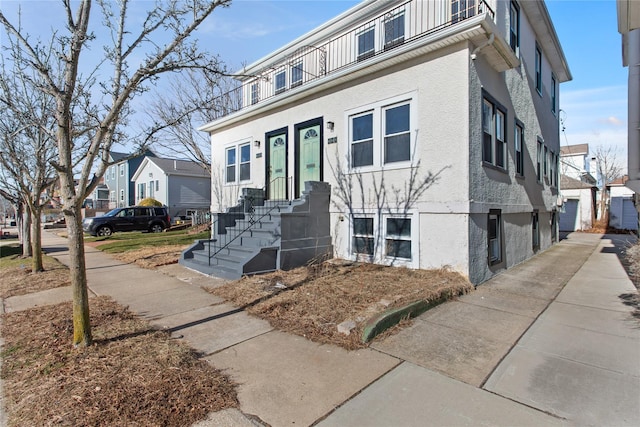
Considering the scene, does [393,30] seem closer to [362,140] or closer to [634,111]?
[362,140]

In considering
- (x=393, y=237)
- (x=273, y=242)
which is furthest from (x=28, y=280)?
(x=393, y=237)

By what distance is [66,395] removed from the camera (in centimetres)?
276

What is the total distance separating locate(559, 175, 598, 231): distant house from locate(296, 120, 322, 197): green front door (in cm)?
1863

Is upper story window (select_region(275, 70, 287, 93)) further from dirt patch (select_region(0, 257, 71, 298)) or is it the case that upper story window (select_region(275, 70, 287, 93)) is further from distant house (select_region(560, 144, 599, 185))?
distant house (select_region(560, 144, 599, 185))

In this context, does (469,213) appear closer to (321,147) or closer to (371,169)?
(371,169)

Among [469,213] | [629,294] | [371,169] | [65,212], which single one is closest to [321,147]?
[371,169]

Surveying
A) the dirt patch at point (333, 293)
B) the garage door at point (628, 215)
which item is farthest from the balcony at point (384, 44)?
the garage door at point (628, 215)

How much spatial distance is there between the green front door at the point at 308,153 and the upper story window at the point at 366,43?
252 cm

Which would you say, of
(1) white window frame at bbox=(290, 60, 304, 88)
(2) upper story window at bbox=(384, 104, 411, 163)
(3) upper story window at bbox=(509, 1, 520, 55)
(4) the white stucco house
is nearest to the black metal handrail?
(4) the white stucco house

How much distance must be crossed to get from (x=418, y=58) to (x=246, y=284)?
581 centimetres

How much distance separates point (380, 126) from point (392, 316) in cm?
479

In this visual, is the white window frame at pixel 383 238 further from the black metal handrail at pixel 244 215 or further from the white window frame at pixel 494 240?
the black metal handrail at pixel 244 215

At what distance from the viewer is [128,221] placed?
2019 cm

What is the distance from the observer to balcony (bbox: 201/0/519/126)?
20.9ft
